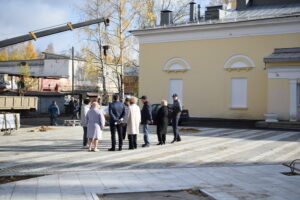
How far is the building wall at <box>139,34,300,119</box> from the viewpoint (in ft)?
92.0

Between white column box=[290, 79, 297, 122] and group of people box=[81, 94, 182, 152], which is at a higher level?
white column box=[290, 79, 297, 122]

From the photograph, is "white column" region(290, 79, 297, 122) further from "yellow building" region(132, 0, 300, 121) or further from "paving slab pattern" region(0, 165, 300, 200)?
"paving slab pattern" region(0, 165, 300, 200)

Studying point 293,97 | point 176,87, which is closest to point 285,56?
point 293,97

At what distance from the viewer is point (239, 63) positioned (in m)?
28.9

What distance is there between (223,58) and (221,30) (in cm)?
217

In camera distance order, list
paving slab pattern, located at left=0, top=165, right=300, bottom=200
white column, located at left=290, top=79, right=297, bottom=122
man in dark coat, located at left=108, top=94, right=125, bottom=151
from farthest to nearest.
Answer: white column, located at left=290, top=79, right=297, bottom=122 < man in dark coat, located at left=108, top=94, right=125, bottom=151 < paving slab pattern, located at left=0, top=165, right=300, bottom=200

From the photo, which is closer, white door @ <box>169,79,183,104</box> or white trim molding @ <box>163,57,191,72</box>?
white trim molding @ <box>163,57,191,72</box>

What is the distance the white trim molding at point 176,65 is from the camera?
1224 inches

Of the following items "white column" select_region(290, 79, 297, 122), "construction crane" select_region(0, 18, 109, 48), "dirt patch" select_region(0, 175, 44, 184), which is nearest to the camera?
"dirt patch" select_region(0, 175, 44, 184)

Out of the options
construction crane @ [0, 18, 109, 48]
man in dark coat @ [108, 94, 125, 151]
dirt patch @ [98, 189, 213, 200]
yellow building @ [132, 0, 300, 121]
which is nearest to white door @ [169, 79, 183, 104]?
yellow building @ [132, 0, 300, 121]

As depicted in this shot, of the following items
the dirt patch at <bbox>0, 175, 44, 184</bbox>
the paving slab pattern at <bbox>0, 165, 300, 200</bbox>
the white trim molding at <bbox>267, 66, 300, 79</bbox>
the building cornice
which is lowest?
the dirt patch at <bbox>0, 175, 44, 184</bbox>

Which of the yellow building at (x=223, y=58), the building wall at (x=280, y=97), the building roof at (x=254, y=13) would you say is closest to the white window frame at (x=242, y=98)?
the yellow building at (x=223, y=58)

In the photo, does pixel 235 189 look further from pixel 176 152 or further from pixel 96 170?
pixel 176 152

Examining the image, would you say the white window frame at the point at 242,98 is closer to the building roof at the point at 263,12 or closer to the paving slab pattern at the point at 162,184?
the building roof at the point at 263,12
